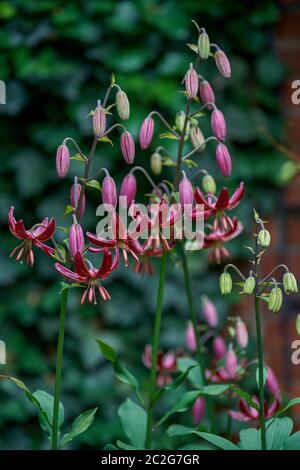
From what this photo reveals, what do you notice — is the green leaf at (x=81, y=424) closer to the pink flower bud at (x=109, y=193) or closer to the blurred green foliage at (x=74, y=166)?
the pink flower bud at (x=109, y=193)

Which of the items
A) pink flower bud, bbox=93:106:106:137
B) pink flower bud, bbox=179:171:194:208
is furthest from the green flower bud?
pink flower bud, bbox=93:106:106:137

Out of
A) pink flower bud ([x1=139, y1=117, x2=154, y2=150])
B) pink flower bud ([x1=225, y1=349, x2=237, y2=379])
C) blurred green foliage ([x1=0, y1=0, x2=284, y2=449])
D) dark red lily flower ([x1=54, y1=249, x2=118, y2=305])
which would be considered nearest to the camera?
dark red lily flower ([x1=54, y1=249, x2=118, y2=305])

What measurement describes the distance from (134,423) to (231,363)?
0.15 m

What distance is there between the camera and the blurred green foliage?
68.7 inches

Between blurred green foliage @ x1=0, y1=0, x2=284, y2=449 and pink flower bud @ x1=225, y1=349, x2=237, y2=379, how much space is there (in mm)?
819

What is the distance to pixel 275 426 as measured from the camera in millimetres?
786

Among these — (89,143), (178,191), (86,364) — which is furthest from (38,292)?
(178,191)

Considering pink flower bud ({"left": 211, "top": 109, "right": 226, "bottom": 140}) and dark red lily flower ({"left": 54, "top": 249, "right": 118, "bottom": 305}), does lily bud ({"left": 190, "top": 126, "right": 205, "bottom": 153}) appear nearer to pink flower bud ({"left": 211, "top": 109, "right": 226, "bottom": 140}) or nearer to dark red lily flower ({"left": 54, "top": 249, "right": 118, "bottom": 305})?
pink flower bud ({"left": 211, "top": 109, "right": 226, "bottom": 140})

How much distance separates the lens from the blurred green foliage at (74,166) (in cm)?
174

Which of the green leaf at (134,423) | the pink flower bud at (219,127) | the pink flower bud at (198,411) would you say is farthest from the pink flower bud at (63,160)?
the pink flower bud at (198,411)

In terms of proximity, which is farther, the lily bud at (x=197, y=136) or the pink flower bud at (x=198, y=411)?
the pink flower bud at (x=198, y=411)

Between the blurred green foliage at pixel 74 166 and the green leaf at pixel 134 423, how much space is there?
827mm

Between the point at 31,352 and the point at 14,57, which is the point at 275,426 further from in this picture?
the point at 14,57
